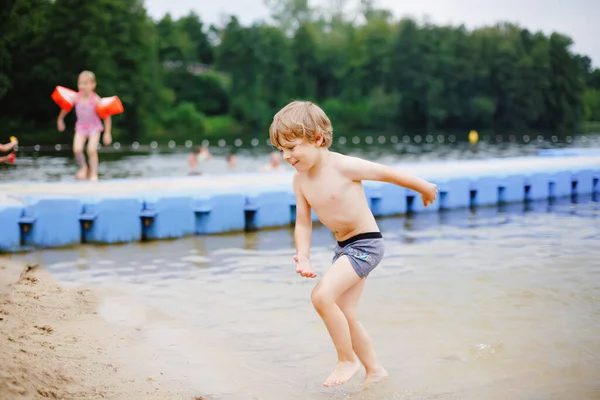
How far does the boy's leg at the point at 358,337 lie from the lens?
12.0ft

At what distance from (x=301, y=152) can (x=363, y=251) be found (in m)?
0.57

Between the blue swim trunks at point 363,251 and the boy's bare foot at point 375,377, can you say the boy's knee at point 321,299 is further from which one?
the boy's bare foot at point 375,377

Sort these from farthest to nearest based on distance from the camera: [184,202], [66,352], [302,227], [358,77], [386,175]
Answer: [358,77]
[184,202]
[66,352]
[302,227]
[386,175]

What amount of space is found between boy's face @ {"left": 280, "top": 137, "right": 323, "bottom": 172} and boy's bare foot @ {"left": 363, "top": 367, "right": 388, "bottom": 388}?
1065 mm

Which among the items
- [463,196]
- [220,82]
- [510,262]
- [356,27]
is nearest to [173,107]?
[220,82]

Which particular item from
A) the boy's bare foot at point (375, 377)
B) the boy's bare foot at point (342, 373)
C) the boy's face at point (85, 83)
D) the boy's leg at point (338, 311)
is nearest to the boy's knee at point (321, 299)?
the boy's leg at point (338, 311)

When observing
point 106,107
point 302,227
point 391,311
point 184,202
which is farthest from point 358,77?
point 302,227

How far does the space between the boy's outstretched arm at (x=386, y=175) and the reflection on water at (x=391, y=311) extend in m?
0.94

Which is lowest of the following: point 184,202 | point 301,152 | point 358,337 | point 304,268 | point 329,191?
point 358,337

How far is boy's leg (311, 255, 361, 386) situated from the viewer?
3484 millimetres

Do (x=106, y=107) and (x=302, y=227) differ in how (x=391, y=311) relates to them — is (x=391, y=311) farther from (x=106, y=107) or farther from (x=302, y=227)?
(x=106, y=107)

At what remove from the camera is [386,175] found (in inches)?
142

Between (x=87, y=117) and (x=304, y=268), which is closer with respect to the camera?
(x=304, y=268)

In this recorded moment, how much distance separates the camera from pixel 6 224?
7.49 metres
